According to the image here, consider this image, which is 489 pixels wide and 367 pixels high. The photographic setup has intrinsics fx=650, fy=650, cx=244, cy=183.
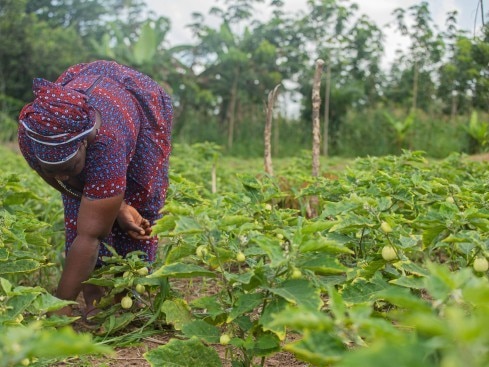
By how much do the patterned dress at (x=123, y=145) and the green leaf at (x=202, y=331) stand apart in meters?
0.80

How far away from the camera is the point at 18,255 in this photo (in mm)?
2410

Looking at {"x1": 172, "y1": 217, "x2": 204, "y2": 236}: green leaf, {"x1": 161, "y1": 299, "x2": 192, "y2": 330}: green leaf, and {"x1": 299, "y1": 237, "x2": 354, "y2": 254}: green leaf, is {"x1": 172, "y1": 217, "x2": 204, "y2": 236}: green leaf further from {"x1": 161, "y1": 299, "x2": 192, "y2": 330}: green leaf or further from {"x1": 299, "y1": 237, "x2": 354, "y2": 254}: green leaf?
{"x1": 161, "y1": 299, "x2": 192, "y2": 330}: green leaf

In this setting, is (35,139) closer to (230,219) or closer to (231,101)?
(230,219)

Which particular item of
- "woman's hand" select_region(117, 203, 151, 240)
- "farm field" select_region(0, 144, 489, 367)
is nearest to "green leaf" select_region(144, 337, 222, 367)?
"farm field" select_region(0, 144, 489, 367)

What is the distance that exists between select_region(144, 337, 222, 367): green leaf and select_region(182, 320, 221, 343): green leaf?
0.02m

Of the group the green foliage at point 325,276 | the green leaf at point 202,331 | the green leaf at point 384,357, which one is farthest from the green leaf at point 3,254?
the green leaf at point 384,357

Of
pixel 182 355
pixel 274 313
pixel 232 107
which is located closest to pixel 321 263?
pixel 274 313

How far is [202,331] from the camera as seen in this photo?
2.04 metres

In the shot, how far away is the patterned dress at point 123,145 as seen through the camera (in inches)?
103

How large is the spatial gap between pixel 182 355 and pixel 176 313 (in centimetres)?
40

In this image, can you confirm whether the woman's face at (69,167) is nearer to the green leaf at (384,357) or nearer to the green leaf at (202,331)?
the green leaf at (202,331)

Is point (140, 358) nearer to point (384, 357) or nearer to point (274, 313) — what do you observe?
point (274, 313)

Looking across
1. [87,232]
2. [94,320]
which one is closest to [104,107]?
[87,232]

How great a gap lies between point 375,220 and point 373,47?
14183 millimetres
